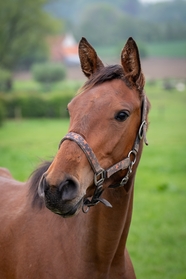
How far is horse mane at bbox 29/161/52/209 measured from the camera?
144 inches

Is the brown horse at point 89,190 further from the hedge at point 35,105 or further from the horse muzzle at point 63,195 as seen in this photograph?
the hedge at point 35,105

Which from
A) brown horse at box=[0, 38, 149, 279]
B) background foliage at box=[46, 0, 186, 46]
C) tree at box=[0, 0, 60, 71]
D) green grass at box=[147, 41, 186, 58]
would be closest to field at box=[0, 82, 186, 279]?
brown horse at box=[0, 38, 149, 279]

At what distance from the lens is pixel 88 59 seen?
3420mm

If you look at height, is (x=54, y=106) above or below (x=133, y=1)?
below

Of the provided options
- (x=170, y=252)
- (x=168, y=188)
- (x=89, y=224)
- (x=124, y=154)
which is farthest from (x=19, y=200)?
(x=168, y=188)

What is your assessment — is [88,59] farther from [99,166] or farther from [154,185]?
[154,185]

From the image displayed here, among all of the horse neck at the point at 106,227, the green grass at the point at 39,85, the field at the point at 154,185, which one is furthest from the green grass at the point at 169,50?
the horse neck at the point at 106,227

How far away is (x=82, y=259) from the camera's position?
3262 millimetres

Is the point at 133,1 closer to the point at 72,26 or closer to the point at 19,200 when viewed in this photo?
the point at 72,26

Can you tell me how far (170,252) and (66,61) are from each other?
62.1 metres

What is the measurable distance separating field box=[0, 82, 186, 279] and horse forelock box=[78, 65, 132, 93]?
96cm

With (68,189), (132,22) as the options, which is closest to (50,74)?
(132,22)

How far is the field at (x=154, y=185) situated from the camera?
23.8ft

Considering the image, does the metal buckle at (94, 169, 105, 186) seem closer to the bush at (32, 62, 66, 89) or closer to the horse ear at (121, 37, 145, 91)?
the horse ear at (121, 37, 145, 91)
